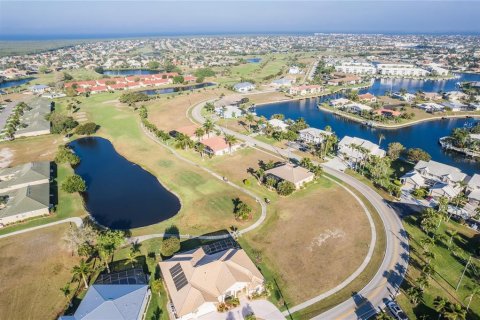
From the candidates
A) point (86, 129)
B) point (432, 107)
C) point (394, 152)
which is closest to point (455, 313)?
point (394, 152)

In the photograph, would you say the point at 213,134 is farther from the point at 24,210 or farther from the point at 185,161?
the point at 24,210

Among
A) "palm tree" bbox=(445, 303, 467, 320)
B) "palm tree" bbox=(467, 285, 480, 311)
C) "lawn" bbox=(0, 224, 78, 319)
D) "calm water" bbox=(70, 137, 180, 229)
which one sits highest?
"palm tree" bbox=(445, 303, 467, 320)

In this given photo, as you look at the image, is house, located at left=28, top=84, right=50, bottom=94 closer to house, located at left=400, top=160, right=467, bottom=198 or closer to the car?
house, located at left=400, top=160, right=467, bottom=198

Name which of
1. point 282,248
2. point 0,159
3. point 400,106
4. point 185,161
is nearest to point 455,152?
point 400,106

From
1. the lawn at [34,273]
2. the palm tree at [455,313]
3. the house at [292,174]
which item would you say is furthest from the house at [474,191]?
the lawn at [34,273]

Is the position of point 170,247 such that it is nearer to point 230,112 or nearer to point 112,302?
point 112,302

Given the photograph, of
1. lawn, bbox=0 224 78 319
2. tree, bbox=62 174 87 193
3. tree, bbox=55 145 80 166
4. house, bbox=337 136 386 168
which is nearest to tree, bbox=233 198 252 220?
lawn, bbox=0 224 78 319
